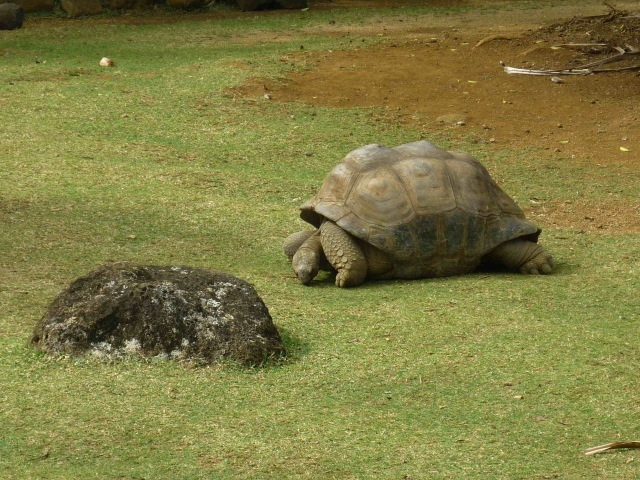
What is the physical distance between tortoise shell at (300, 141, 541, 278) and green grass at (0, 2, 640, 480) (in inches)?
6.1

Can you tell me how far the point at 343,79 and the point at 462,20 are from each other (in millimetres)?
4043

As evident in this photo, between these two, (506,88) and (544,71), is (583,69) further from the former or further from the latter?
(506,88)

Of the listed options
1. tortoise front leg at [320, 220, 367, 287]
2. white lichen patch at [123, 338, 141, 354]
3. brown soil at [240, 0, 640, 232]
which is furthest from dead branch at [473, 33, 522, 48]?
white lichen patch at [123, 338, 141, 354]

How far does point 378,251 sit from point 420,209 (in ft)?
1.01

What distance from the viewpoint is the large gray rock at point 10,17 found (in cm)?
1249

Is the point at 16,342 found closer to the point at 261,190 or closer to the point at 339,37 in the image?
the point at 261,190

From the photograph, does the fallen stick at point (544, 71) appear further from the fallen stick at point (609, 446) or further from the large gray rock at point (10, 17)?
the fallen stick at point (609, 446)

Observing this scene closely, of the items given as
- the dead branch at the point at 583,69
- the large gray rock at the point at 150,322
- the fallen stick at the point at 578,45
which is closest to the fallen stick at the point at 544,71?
the dead branch at the point at 583,69

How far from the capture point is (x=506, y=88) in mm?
10273

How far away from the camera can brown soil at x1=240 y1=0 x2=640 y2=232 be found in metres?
8.69

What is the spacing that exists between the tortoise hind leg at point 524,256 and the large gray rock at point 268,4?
880cm

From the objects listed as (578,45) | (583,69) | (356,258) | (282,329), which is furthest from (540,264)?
(578,45)

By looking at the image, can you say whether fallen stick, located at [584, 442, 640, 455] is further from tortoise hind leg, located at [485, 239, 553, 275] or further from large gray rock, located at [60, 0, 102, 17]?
large gray rock, located at [60, 0, 102, 17]

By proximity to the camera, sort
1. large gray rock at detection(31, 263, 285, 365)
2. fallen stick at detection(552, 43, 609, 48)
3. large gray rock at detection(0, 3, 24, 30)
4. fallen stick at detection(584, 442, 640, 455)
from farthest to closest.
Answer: large gray rock at detection(0, 3, 24, 30) < fallen stick at detection(552, 43, 609, 48) < large gray rock at detection(31, 263, 285, 365) < fallen stick at detection(584, 442, 640, 455)
